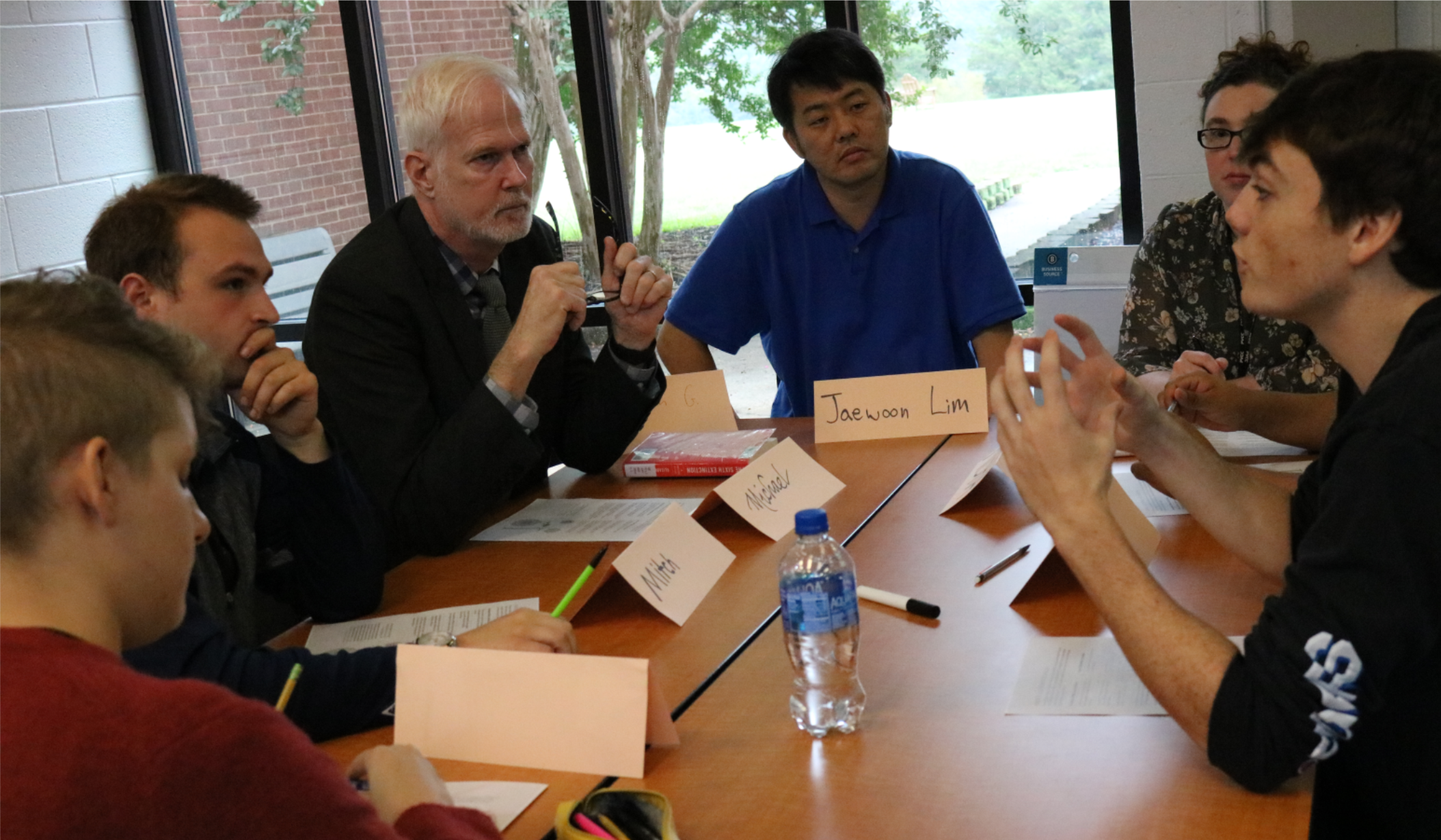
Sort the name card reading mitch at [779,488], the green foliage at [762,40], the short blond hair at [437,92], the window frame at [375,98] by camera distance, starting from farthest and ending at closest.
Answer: the window frame at [375,98] < the green foliage at [762,40] < the short blond hair at [437,92] < the name card reading mitch at [779,488]

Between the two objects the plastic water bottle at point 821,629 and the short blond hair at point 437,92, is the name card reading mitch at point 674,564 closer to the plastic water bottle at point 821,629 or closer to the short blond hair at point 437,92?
the plastic water bottle at point 821,629

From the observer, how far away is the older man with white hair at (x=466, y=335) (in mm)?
Result: 1978

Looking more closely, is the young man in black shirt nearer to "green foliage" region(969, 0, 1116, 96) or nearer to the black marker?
the black marker

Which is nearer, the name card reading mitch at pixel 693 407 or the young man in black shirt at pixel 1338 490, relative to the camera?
the young man in black shirt at pixel 1338 490

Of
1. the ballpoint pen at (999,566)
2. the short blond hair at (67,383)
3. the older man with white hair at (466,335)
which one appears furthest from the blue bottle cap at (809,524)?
the older man with white hair at (466,335)

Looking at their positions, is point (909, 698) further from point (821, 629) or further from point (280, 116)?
point (280, 116)

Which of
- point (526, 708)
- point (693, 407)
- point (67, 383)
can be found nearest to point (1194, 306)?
point (693, 407)

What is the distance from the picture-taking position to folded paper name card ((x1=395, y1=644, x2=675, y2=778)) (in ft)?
3.87

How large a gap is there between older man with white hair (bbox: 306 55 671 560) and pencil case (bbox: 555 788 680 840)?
94cm

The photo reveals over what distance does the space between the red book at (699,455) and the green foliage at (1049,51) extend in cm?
185

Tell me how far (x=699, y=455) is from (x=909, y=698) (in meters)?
1.00

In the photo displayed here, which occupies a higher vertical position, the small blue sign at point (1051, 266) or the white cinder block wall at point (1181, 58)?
the white cinder block wall at point (1181, 58)

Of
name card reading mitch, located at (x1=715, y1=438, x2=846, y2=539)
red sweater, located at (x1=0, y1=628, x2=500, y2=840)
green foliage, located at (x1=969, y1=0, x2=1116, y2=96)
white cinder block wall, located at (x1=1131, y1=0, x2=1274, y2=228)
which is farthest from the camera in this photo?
green foliage, located at (x1=969, y1=0, x2=1116, y2=96)

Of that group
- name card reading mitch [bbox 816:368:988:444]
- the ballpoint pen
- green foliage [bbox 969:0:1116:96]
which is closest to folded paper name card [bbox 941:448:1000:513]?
the ballpoint pen
